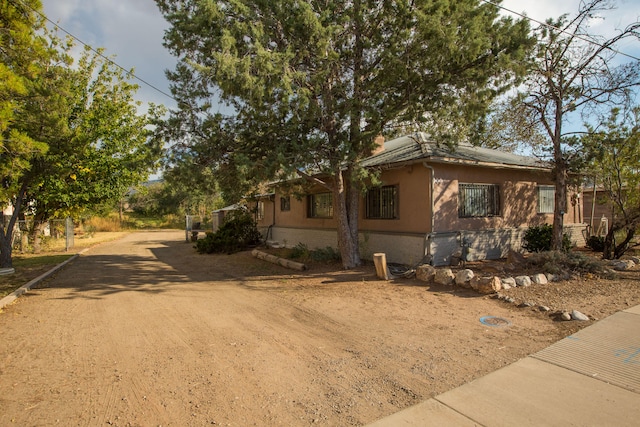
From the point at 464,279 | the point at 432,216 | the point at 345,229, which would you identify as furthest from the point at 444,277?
the point at 345,229

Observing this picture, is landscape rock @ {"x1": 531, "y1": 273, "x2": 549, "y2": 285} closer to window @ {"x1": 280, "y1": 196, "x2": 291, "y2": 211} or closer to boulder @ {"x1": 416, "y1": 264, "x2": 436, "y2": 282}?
boulder @ {"x1": 416, "y1": 264, "x2": 436, "y2": 282}

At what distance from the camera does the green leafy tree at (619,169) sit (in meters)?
10.2

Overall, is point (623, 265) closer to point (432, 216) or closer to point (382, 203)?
Result: point (432, 216)

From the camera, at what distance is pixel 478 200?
1176 centimetres

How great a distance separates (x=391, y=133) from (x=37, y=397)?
992 cm

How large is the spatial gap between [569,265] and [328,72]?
7.27m

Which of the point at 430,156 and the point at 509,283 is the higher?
the point at 430,156

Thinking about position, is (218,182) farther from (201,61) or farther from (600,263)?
(600,263)

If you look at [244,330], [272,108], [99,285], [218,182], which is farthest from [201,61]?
[244,330]

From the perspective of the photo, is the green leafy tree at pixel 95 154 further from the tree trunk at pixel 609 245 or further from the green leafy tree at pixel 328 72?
the tree trunk at pixel 609 245

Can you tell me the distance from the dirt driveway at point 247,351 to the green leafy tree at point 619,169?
21.4 ft

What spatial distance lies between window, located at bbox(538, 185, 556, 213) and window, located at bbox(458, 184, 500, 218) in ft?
8.70

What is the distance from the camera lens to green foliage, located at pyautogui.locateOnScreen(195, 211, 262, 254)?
57.7 feet

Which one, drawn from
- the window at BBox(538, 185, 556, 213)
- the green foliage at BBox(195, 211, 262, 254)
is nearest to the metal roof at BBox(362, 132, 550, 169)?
the window at BBox(538, 185, 556, 213)
